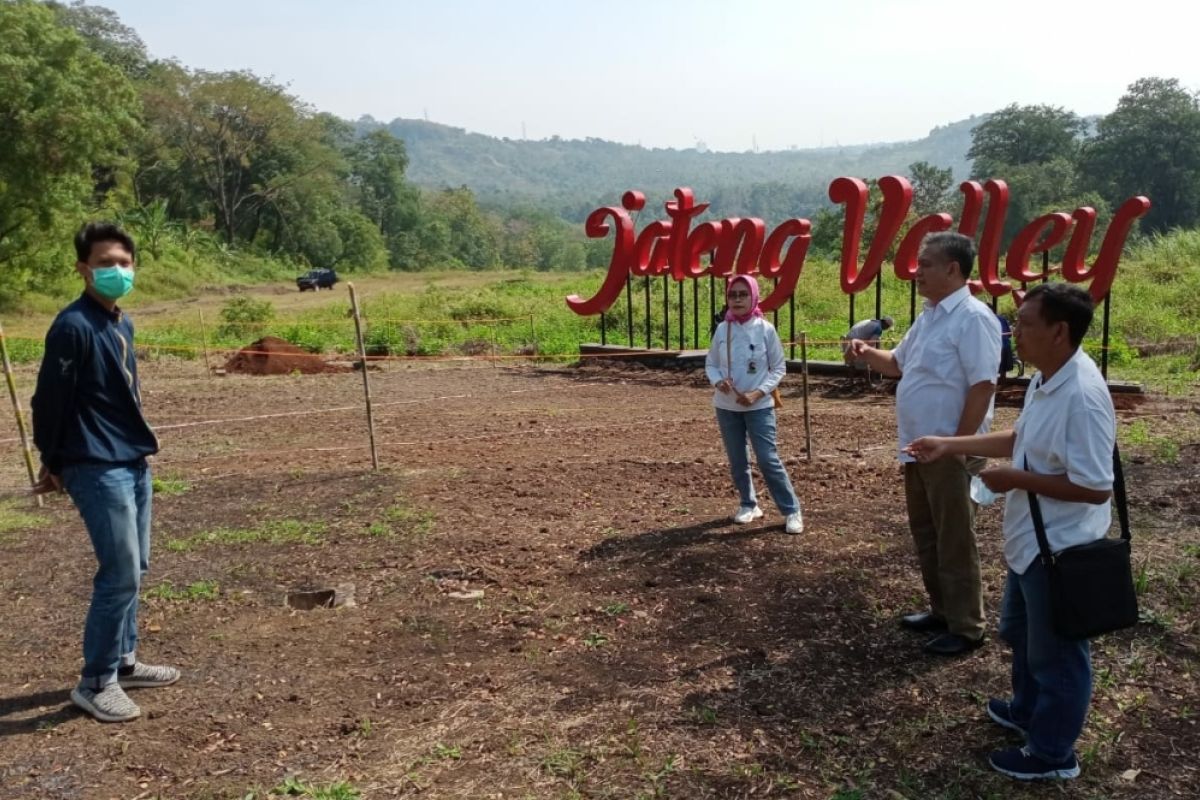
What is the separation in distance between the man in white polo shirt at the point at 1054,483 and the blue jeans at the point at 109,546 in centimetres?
303

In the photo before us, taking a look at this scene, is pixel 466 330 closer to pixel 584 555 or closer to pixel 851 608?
pixel 584 555

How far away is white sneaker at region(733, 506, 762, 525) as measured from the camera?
20.1 ft

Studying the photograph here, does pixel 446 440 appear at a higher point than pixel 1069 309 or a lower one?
lower

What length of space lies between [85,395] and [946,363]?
335cm

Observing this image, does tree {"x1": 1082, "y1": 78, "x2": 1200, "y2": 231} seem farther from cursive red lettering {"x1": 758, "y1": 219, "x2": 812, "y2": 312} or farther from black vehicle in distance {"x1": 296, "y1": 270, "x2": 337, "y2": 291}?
cursive red lettering {"x1": 758, "y1": 219, "x2": 812, "y2": 312}

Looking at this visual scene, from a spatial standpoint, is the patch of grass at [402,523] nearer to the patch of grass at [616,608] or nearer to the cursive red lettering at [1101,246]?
the patch of grass at [616,608]

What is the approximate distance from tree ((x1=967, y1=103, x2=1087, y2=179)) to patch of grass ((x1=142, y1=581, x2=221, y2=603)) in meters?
67.0

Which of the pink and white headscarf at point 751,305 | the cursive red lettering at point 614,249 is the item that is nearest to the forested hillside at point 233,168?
the cursive red lettering at point 614,249

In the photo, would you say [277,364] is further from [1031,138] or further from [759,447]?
[1031,138]

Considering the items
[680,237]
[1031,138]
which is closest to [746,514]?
[680,237]

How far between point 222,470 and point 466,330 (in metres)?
12.8

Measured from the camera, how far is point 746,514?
241 inches

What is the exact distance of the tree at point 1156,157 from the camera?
53312 millimetres

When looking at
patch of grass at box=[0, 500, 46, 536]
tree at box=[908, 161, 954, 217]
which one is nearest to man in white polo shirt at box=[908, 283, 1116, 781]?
patch of grass at box=[0, 500, 46, 536]
